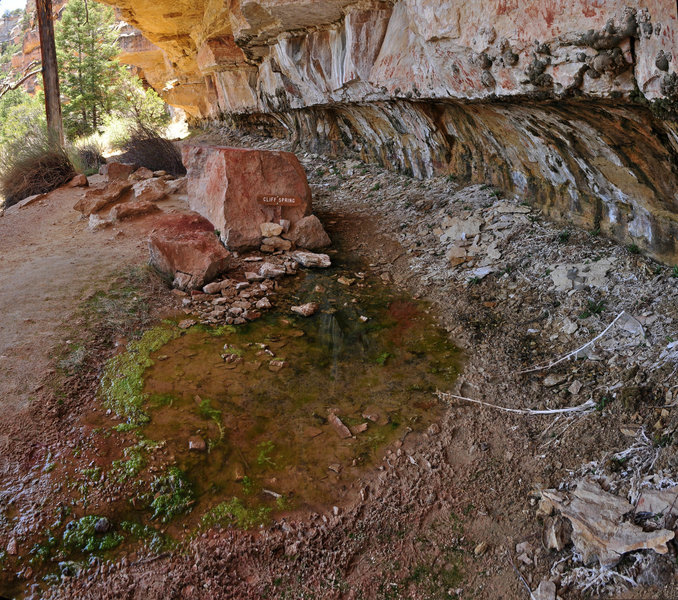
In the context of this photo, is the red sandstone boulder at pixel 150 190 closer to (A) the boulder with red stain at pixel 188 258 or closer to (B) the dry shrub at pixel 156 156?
(B) the dry shrub at pixel 156 156

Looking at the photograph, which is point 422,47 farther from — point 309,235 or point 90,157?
point 90,157

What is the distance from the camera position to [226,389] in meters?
3.50

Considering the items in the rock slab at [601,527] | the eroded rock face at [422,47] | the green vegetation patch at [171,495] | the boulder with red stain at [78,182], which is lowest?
the rock slab at [601,527]

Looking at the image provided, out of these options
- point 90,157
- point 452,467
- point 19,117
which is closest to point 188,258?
point 452,467

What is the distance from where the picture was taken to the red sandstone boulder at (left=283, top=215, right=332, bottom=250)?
→ 19.7 ft

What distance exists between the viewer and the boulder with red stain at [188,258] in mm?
4938

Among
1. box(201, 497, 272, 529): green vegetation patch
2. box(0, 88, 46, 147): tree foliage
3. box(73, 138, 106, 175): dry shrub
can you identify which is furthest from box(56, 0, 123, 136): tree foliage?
box(201, 497, 272, 529): green vegetation patch

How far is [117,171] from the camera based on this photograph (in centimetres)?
907

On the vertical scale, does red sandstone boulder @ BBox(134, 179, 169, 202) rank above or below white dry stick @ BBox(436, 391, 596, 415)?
above

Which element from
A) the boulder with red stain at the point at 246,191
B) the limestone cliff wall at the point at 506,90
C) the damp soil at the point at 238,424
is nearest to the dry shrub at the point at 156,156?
the limestone cliff wall at the point at 506,90

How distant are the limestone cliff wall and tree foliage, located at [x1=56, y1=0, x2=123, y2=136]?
8.82 metres

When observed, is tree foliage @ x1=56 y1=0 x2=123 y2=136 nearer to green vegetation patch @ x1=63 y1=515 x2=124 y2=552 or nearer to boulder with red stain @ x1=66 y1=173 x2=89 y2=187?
boulder with red stain @ x1=66 y1=173 x2=89 y2=187

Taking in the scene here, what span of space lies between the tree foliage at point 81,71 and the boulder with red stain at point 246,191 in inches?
465

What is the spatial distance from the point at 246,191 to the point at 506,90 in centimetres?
334
